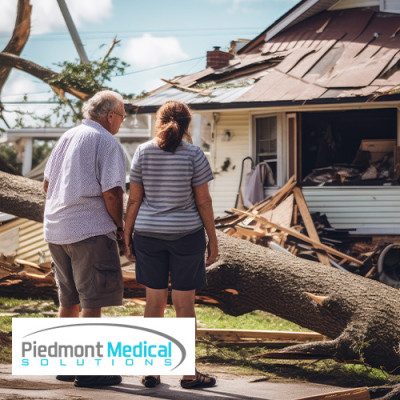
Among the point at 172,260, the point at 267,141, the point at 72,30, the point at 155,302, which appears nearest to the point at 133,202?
the point at 172,260

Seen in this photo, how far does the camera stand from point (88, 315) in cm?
427

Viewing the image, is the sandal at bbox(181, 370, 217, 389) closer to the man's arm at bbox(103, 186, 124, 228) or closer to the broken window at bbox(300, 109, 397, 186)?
the man's arm at bbox(103, 186, 124, 228)

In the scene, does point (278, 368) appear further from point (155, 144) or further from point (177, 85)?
point (177, 85)

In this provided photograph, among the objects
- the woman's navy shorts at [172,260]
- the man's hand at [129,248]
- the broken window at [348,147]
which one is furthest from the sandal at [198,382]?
the broken window at [348,147]

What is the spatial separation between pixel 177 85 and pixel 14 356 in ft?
38.2

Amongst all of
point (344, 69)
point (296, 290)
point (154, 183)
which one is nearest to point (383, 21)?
point (344, 69)

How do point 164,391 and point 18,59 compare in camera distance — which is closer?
point 164,391

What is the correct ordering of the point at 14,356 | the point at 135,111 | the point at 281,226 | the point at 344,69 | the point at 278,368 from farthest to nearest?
the point at 135,111
the point at 344,69
the point at 281,226
the point at 278,368
the point at 14,356

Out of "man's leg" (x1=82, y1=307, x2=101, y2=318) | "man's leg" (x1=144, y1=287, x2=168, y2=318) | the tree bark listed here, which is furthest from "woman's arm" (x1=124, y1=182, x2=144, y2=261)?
the tree bark

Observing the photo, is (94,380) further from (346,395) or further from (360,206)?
(360,206)

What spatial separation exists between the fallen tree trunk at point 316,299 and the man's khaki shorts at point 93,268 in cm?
138

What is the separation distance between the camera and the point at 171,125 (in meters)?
4.35

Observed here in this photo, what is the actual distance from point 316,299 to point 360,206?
8356 millimetres

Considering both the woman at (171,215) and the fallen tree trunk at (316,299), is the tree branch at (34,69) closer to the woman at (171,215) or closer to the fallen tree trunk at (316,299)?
the fallen tree trunk at (316,299)
